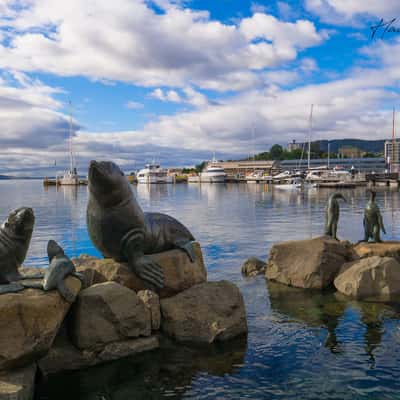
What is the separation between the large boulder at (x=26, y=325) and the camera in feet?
16.4

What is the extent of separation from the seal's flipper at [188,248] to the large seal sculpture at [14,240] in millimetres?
2697

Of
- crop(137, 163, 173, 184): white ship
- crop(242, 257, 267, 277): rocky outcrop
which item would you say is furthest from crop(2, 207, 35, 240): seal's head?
crop(137, 163, 173, 184): white ship

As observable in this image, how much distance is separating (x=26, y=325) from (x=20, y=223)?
1472mm

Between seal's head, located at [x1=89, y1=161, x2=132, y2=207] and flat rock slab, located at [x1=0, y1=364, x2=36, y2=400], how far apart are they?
2.65 meters

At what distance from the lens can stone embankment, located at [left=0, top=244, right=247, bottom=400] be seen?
16.6 feet

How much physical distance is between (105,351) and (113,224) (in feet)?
6.53

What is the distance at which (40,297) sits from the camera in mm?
5293

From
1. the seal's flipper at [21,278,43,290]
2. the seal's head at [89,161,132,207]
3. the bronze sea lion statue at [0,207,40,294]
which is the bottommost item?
the seal's flipper at [21,278,43,290]

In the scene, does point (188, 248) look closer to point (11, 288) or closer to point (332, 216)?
point (11, 288)

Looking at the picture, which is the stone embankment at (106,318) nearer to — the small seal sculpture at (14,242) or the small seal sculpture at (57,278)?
the small seal sculpture at (57,278)

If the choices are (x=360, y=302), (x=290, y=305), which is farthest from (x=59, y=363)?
(x=360, y=302)

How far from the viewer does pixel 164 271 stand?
7.27m

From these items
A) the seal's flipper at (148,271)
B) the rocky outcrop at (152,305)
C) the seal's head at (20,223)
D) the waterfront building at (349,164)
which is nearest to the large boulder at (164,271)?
the seal's flipper at (148,271)

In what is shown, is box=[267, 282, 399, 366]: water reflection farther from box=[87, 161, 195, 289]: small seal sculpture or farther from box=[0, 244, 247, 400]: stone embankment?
box=[87, 161, 195, 289]: small seal sculpture
